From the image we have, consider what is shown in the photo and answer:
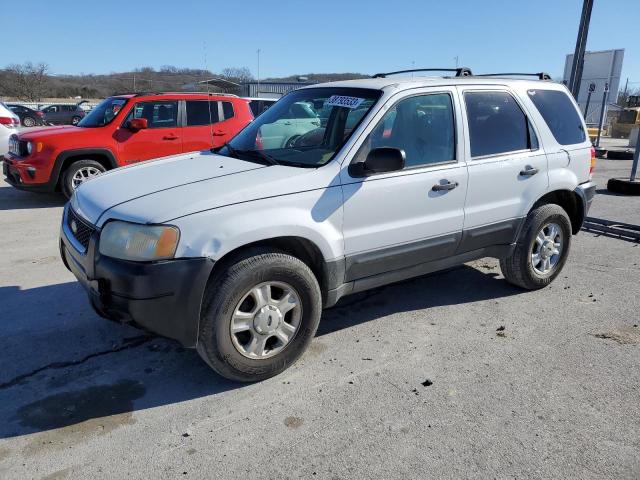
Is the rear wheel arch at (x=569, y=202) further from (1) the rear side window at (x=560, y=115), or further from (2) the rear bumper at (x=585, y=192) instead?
(1) the rear side window at (x=560, y=115)

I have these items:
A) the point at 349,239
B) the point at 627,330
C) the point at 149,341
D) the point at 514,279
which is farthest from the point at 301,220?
the point at 627,330

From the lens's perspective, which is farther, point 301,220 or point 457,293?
point 457,293

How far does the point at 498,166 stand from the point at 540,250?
108cm

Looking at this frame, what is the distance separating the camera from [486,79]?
441 cm

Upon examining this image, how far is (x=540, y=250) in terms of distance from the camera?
4.79 meters

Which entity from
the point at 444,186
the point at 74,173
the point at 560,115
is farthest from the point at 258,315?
the point at 74,173

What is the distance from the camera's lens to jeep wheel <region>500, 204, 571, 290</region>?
461cm

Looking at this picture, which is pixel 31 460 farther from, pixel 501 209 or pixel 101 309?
pixel 501 209

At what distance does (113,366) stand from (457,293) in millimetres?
3037

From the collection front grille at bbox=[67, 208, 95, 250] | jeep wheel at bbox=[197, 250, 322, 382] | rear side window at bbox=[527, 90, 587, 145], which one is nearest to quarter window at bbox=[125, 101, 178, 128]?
front grille at bbox=[67, 208, 95, 250]

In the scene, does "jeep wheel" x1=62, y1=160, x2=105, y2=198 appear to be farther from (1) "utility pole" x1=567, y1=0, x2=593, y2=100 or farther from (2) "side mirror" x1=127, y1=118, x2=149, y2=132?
(1) "utility pole" x1=567, y1=0, x2=593, y2=100

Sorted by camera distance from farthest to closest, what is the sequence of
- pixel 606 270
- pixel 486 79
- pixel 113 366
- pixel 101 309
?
pixel 606 270
pixel 486 79
pixel 113 366
pixel 101 309

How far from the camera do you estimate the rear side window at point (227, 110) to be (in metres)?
9.46

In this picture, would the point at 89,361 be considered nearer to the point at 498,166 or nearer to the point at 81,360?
the point at 81,360
